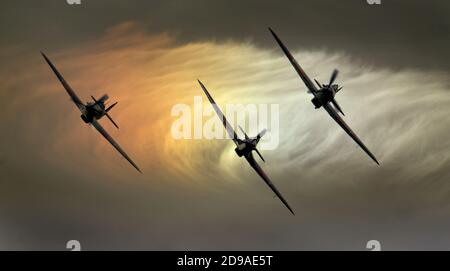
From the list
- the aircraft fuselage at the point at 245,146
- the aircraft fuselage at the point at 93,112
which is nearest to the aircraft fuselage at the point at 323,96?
the aircraft fuselage at the point at 245,146

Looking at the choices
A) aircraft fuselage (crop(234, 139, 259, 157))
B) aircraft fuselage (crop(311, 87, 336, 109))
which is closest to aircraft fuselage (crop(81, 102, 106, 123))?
aircraft fuselage (crop(234, 139, 259, 157))

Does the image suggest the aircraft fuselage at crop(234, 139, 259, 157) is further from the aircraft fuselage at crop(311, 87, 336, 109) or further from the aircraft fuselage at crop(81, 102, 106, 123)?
the aircraft fuselage at crop(81, 102, 106, 123)

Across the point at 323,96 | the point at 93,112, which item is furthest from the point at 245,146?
the point at 93,112

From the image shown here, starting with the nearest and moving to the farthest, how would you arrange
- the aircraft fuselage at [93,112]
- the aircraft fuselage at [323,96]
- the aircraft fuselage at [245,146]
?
the aircraft fuselage at [245,146] → the aircraft fuselage at [323,96] → the aircraft fuselage at [93,112]

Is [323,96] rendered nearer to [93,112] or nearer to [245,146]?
[245,146]

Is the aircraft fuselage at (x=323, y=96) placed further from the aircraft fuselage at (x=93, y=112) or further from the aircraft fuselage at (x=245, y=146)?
the aircraft fuselage at (x=93, y=112)

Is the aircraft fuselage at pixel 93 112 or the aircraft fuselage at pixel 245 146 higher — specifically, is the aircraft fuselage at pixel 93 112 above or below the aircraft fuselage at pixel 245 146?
above

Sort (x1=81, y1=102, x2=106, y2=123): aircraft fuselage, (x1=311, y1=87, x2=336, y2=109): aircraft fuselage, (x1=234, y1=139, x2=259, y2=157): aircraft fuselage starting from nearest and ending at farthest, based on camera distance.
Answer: (x1=234, y1=139, x2=259, y2=157): aircraft fuselage, (x1=311, y1=87, x2=336, y2=109): aircraft fuselage, (x1=81, y1=102, x2=106, y2=123): aircraft fuselage

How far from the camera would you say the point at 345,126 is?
80250 millimetres
